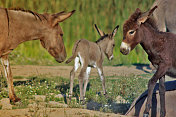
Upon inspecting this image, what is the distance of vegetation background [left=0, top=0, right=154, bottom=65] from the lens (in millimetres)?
13477

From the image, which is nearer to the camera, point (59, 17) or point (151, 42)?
point (151, 42)

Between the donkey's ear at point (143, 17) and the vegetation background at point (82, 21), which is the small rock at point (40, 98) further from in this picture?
the vegetation background at point (82, 21)

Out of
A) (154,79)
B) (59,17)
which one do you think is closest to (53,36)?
(59,17)

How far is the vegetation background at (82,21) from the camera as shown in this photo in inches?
531

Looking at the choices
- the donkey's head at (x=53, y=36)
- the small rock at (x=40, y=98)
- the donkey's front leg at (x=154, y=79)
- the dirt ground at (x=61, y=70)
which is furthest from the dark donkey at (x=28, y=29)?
the dirt ground at (x=61, y=70)

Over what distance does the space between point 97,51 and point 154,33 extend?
10.4 ft

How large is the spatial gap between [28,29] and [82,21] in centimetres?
870

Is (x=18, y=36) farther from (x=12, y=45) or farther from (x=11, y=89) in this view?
(x=11, y=89)

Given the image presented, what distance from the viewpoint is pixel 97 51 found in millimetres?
7918

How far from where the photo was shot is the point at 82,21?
1430cm

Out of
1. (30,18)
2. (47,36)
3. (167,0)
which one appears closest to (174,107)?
(47,36)

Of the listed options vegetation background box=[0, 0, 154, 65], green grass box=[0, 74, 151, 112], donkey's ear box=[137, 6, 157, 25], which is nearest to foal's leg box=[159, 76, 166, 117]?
donkey's ear box=[137, 6, 157, 25]

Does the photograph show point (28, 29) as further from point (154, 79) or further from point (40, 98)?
point (154, 79)

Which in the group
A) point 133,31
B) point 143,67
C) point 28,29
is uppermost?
point 28,29
